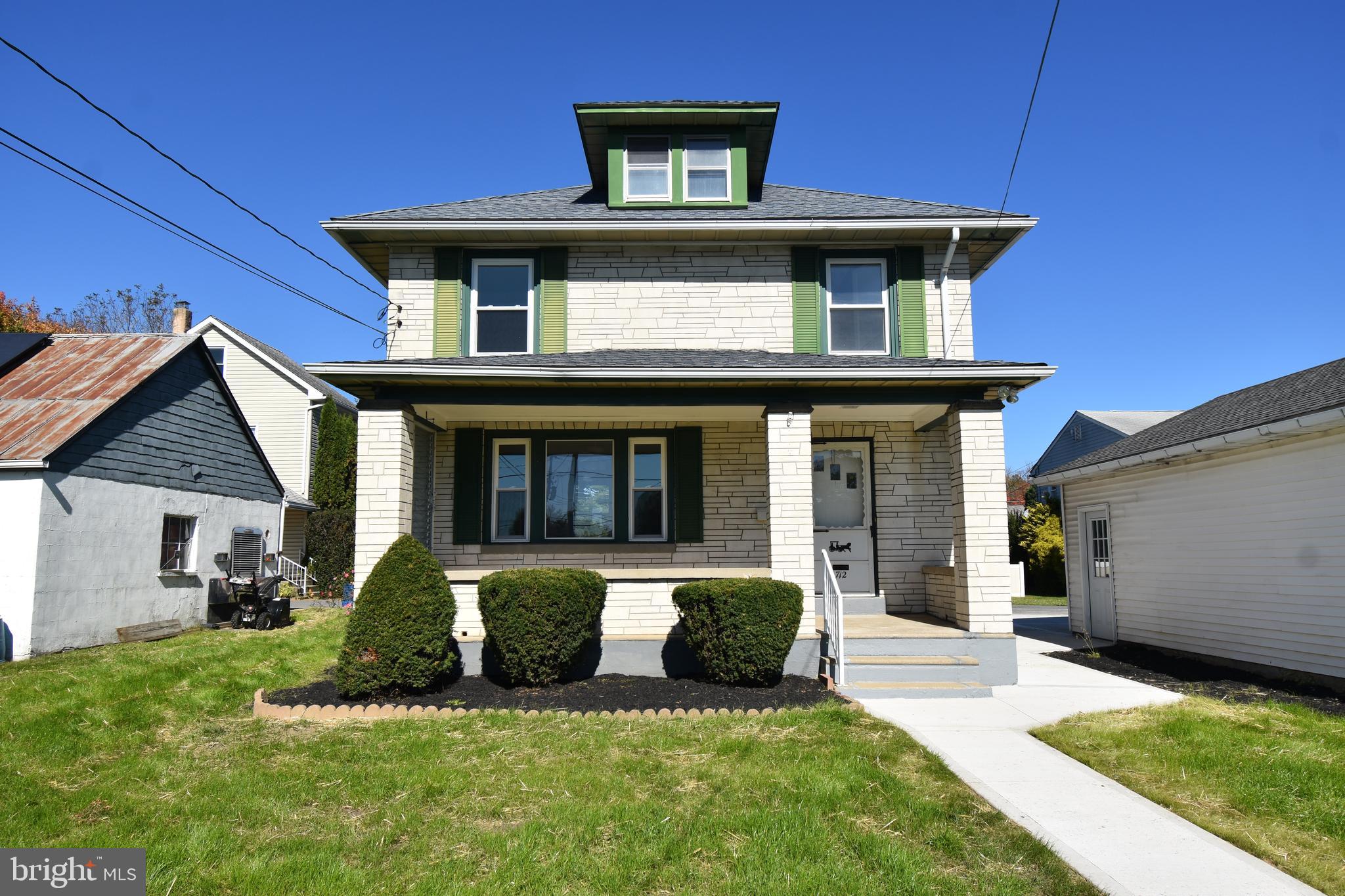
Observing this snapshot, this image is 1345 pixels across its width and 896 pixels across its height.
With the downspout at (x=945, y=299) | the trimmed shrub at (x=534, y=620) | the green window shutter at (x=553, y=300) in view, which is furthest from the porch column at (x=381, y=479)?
the downspout at (x=945, y=299)

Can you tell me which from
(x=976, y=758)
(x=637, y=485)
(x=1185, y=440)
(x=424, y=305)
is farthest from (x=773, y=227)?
(x=976, y=758)

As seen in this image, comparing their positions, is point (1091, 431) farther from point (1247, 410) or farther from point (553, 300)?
point (553, 300)

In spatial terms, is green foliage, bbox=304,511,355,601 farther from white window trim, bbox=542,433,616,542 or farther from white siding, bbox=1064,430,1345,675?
white siding, bbox=1064,430,1345,675

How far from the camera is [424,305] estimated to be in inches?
444

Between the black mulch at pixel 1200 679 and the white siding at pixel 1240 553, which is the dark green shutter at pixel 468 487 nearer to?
the black mulch at pixel 1200 679

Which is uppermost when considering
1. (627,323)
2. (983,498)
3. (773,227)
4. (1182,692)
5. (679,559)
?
(773,227)

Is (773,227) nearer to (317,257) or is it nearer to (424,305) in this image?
(424,305)

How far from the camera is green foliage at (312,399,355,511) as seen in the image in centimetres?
2131

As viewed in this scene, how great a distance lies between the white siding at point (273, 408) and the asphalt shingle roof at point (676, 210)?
A: 522 inches

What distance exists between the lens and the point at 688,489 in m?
11.2

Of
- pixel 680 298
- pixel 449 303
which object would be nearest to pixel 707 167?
pixel 680 298

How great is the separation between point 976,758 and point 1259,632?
Answer: 5.90m

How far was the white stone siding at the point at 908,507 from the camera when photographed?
1130cm

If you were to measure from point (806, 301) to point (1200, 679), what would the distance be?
264 inches
